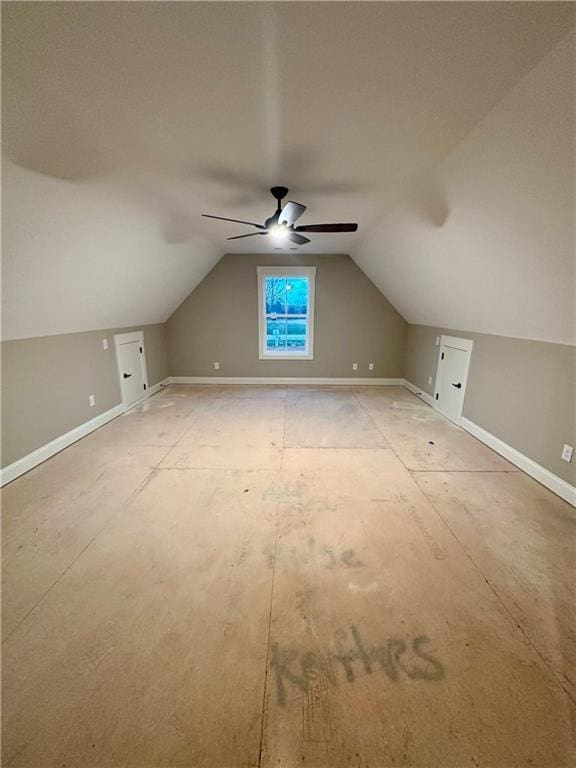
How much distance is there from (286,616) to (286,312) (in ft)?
15.7

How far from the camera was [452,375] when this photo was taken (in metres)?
3.96

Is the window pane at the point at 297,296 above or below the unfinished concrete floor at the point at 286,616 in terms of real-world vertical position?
above

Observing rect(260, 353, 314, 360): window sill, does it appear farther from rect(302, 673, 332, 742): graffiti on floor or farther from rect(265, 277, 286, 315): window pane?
rect(302, 673, 332, 742): graffiti on floor

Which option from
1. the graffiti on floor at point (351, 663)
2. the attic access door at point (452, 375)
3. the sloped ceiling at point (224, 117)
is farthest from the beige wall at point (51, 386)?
the attic access door at point (452, 375)

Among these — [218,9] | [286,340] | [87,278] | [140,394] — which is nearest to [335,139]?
[218,9]

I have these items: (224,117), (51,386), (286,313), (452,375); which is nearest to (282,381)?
(286,313)

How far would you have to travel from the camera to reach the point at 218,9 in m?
1.07

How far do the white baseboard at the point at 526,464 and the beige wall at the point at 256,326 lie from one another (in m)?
2.37

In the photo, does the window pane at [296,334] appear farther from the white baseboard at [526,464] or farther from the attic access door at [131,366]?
the white baseboard at [526,464]

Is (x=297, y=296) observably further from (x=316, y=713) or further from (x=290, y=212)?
(x=316, y=713)

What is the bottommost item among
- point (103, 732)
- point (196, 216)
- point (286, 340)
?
point (103, 732)

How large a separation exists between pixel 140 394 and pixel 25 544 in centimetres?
300

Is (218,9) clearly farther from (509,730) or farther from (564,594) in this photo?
(564,594)

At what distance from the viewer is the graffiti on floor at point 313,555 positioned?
175cm
